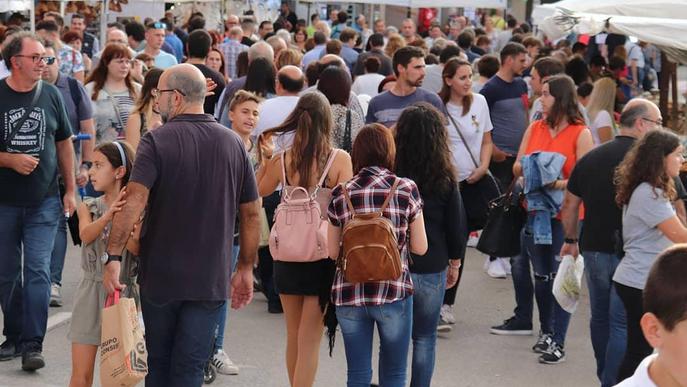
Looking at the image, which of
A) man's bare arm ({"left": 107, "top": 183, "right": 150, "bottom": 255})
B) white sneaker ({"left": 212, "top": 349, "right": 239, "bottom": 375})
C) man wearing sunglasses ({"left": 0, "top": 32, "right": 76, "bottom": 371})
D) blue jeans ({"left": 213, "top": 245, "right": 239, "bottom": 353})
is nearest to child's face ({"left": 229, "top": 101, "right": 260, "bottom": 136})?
blue jeans ({"left": 213, "top": 245, "right": 239, "bottom": 353})

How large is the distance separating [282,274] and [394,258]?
86 centimetres

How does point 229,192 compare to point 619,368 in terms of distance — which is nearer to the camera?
point 229,192

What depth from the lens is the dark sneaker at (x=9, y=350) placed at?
24.4ft

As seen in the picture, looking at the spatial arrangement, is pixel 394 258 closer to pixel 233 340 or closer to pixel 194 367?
pixel 194 367

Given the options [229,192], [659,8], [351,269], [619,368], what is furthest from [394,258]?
[659,8]

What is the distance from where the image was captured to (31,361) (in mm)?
7188

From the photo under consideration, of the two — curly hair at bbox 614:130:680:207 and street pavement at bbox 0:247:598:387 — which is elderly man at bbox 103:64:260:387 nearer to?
street pavement at bbox 0:247:598:387

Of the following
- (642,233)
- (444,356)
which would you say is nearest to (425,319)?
(642,233)

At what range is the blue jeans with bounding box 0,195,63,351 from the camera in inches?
285

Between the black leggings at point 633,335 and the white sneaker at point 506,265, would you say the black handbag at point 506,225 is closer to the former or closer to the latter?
the black leggings at point 633,335

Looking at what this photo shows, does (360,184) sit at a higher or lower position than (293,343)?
higher

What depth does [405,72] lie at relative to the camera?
8875mm

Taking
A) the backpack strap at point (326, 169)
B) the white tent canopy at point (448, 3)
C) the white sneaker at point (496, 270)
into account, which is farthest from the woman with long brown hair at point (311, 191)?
the white tent canopy at point (448, 3)

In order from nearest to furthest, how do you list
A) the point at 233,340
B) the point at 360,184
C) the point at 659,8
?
the point at 360,184, the point at 233,340, the point at 659,8
